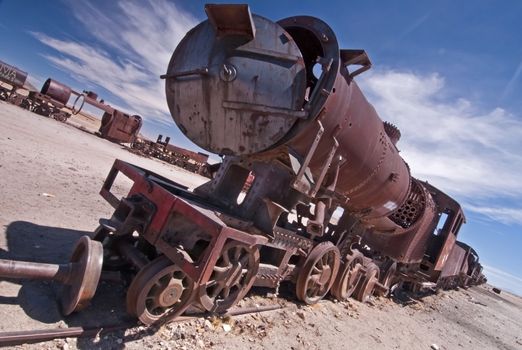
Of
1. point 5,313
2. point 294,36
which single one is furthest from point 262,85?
point 5,313

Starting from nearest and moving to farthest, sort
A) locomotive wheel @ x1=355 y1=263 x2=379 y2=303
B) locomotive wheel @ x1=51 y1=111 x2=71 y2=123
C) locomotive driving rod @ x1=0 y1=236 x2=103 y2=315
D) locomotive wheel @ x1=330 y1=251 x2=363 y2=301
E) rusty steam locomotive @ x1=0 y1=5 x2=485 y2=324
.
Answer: locomotive driving rod @ x1=0 y1=236 x2=103 y2=315, rusty steam locomotive @ x1=0 y1=5 x2=485 y2=324, locomotive wheel @ x1=330 y1=251 x2=363 y2=301, locomotive wheel @ x1=355 y1=263 x2=379 y2=303, locomotive wheel @ x1=51 y1=111 x2=71 y2=123

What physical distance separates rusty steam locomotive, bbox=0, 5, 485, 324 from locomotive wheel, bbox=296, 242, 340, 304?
0.96ft

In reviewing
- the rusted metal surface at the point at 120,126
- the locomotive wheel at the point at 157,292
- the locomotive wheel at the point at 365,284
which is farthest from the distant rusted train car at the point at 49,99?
the locomotive wheel at the point at 157,292

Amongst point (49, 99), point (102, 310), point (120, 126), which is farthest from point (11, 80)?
point (102, 310)

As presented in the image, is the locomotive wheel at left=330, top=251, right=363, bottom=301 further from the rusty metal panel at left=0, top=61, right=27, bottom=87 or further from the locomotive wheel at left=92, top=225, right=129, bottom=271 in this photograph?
the rusty metal panel at left=0, top=61, right=27, bottom=87

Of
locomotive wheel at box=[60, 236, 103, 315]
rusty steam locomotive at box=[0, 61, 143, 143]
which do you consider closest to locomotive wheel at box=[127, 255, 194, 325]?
locomotive wheel at box=[60, 236, 103, 315]

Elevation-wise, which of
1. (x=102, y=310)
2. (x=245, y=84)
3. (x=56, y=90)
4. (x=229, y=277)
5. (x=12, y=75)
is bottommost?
(x=102, y=310)

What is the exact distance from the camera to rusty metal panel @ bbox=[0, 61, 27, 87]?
1748 cm

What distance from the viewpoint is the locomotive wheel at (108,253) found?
367cm

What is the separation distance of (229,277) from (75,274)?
1451 mm

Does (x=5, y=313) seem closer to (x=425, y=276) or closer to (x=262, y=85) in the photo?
(x=262, y=85)

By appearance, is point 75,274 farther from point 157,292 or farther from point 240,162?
point 240,162

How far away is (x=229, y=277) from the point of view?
11.9 ft

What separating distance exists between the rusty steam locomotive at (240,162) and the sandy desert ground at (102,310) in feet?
0.90
